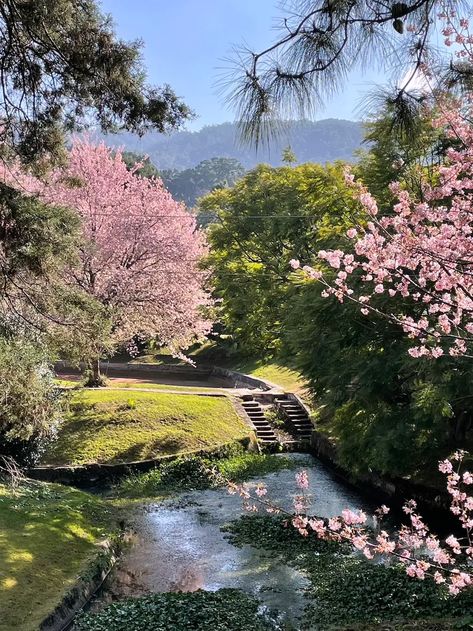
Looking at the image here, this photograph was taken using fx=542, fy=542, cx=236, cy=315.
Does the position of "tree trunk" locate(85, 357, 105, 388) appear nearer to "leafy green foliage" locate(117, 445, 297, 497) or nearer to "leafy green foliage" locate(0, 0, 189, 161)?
"leafy green foliage" locate(117, 445, 297, 497)

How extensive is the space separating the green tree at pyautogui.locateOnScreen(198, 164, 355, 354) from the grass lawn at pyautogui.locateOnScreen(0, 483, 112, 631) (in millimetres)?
8820

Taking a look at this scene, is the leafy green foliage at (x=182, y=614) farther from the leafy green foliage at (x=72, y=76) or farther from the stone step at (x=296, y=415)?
the stone step at (x=296, y=415)

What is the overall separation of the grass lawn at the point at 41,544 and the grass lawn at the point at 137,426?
3120 millimetres

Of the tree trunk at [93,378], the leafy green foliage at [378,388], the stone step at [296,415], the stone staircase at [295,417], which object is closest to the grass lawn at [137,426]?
the tree trunk at [93,378]

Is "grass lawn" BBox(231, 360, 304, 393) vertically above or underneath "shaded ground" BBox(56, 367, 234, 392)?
above

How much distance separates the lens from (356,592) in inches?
351

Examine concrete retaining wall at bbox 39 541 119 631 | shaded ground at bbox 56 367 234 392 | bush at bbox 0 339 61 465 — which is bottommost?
concrete retaining wall at bbox 39 541 119 631

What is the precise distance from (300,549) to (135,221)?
49.6 feet

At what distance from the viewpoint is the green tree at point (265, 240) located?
19.5 m

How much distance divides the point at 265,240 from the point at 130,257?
598 cm

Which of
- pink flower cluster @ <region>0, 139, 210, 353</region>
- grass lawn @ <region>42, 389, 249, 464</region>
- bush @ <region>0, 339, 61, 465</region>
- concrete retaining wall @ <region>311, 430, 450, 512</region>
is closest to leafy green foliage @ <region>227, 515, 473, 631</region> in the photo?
concrete retaining wall @ <region>311, 430, 450, 512</region>

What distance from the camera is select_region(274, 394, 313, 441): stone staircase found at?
69.3ft

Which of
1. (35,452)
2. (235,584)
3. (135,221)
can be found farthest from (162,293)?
(235,584)

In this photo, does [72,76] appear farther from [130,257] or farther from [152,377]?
[152,377]
